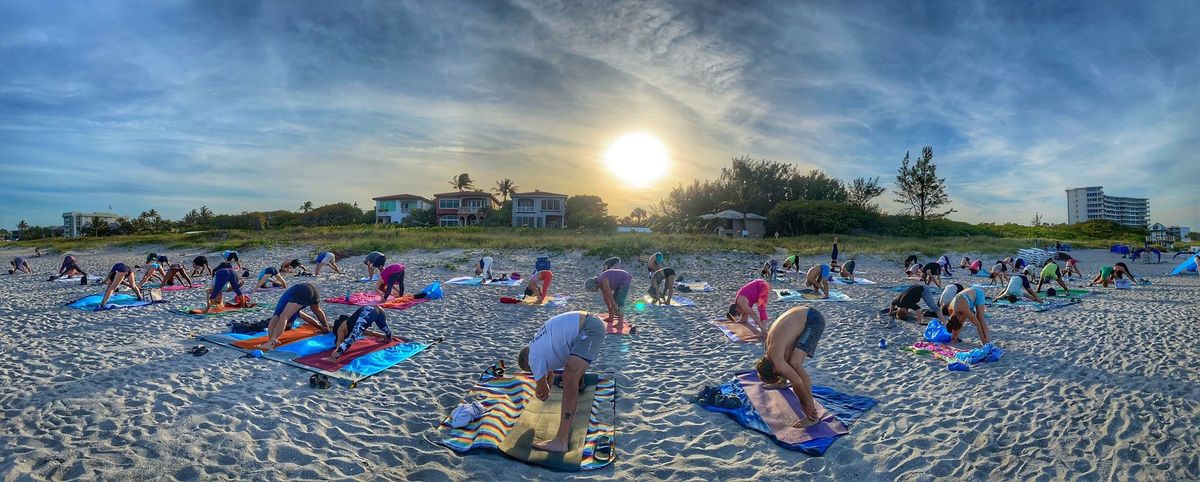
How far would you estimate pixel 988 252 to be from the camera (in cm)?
3050

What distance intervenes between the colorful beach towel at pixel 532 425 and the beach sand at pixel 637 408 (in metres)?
0.14

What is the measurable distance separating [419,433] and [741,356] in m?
5.27

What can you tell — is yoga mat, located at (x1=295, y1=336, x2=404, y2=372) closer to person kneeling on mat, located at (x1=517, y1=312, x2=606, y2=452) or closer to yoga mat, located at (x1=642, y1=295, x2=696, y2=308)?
person kneeling on mat, located at (x1=517, y1=312, x2=606, y2=452)

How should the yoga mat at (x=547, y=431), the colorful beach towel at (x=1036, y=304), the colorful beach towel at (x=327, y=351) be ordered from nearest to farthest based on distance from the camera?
the yoga mat at (x=547, y=431) → the colorful beach towel at (x=327, y=351) → the colorful beach towel at (x=1036, y=304)

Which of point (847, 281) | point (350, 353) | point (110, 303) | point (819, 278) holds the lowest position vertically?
point (350, 353)

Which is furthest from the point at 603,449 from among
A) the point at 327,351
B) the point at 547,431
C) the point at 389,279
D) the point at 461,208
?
the point at 461,208

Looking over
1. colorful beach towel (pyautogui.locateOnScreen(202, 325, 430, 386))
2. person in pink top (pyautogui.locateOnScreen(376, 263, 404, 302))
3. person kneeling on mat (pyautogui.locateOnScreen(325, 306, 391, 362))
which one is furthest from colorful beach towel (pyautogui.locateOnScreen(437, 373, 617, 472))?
person in pink top (pyautogui.locateOnScreen(376, 263, 404, 302))

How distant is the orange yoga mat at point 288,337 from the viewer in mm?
7945

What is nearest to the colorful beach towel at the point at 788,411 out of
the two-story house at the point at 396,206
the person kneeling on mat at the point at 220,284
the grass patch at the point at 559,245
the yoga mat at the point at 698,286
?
the yoga mat at the point at 698,286

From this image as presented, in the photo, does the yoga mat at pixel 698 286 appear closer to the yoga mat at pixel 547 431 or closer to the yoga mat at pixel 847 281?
the yoga mat at pixel 847 281

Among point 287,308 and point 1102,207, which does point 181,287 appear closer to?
point 287,308

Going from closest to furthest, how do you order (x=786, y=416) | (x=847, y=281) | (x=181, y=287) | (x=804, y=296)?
(x=786, y=416) → (x=804, y=296) → (x=181, y=287) → (x=847, y=281)

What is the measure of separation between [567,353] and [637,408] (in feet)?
5.02

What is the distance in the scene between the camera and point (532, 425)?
5500 mm
